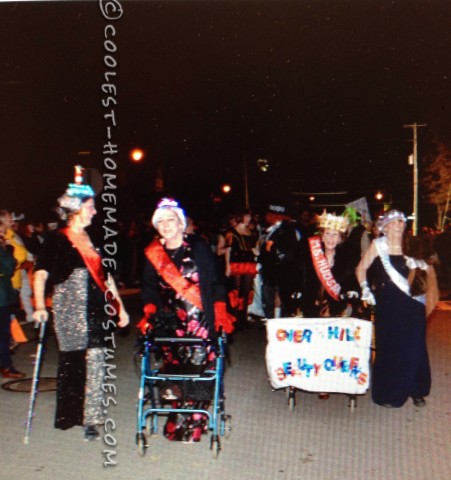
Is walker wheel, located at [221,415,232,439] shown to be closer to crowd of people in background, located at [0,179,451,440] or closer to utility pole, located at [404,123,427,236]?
crowd of people in background, located at [0,179,451,440]

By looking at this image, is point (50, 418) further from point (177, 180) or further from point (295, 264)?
point (177, 180)

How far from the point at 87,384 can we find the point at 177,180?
22.6 m

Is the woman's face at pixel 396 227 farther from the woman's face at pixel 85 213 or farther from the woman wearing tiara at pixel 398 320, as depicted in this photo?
the woman's face at pixel 85 213

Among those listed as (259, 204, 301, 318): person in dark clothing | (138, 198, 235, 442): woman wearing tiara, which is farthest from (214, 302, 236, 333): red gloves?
(259, 204, 301, 318): person in dark clothing

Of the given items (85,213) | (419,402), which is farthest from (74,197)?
(419,402)

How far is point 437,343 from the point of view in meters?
9.90

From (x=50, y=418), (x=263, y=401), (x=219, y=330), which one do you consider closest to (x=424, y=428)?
(x=263, y=401)

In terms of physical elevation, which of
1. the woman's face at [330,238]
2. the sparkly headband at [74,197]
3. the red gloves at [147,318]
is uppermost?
the sparkly headband at [74,197]

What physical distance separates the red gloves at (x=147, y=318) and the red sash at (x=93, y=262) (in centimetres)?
37

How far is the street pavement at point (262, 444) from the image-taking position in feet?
15.9

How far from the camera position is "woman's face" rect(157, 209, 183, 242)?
5551 millimetres

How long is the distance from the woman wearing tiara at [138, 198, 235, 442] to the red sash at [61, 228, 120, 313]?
38 centimetres

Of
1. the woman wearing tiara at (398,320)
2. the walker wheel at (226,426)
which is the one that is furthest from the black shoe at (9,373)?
the woman wearing tiara at (398,320)

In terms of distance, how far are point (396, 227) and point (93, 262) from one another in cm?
283
